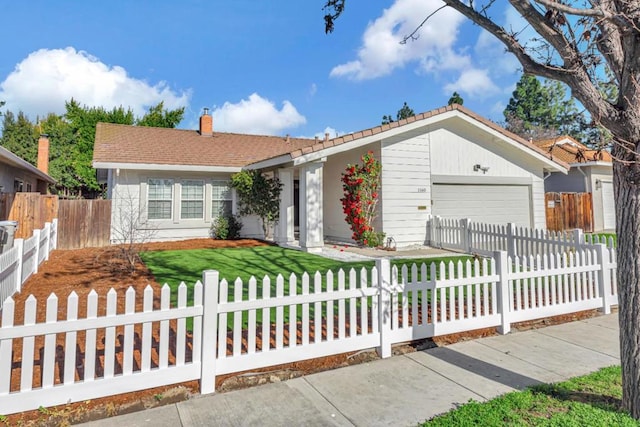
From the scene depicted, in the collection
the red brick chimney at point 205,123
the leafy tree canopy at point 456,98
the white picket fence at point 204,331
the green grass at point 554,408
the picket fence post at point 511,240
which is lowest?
the green grass at point 554,408

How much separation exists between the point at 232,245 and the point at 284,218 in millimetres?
2110

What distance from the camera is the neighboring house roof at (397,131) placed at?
9977 millimetres

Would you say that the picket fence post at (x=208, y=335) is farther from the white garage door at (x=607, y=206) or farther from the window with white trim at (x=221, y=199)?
the white garage door at (x=607, y=206)

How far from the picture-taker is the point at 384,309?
3957mm

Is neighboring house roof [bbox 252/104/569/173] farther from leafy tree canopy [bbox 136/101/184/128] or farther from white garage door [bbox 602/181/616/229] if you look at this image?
leafy tree canopy [bbox 136/101/184/128]

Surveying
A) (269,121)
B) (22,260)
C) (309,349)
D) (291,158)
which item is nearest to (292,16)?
(291,158)

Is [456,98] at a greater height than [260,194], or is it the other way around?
[456,98]

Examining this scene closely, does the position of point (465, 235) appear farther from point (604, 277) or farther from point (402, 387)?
point (402, 387)

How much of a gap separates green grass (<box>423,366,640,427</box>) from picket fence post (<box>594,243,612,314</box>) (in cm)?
277

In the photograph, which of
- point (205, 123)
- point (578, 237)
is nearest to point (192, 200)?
point (205, 123)

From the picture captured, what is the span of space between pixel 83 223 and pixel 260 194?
19.9 feet

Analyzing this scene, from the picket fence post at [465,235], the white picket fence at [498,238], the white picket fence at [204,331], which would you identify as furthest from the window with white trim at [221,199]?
the white picket fence at [204,331]

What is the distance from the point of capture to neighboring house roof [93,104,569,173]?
10.6 m

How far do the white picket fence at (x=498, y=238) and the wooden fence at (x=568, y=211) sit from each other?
6196 millimetres
